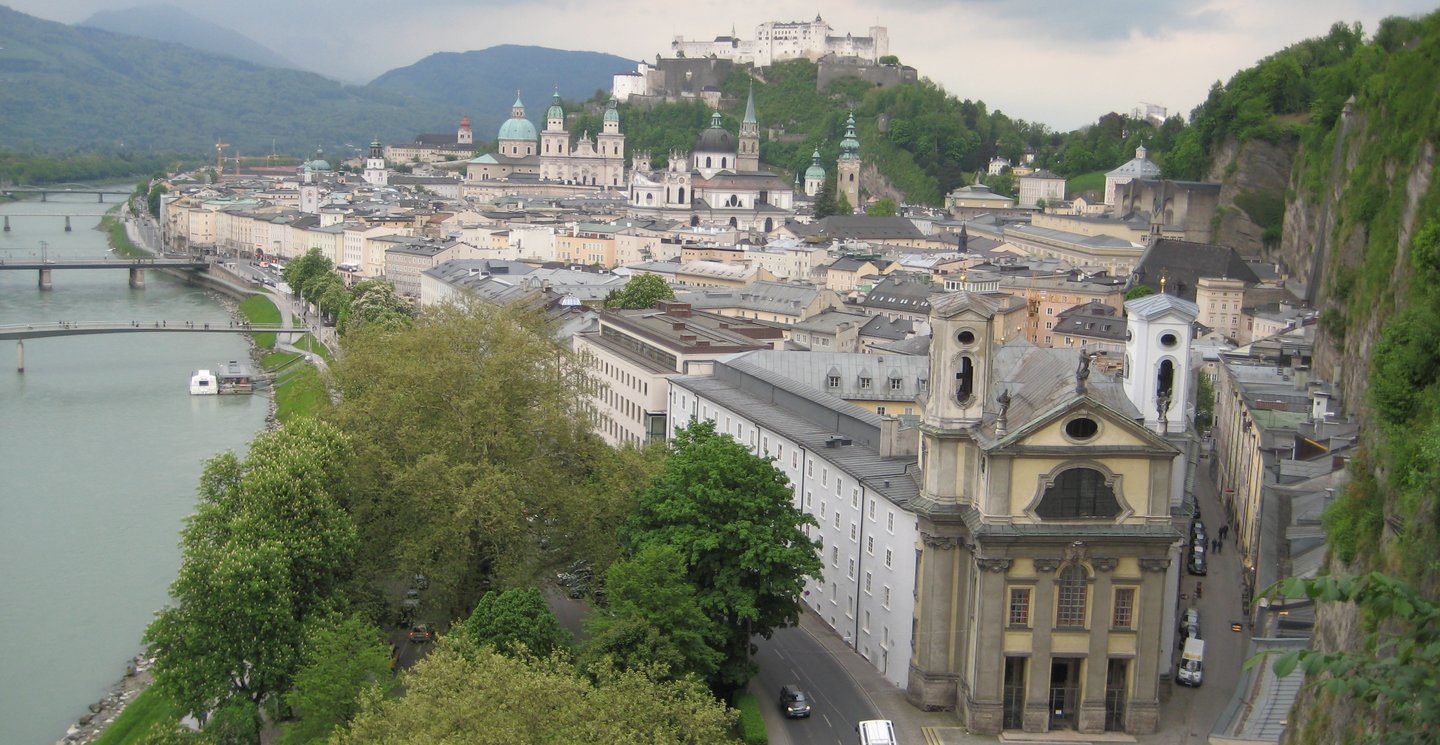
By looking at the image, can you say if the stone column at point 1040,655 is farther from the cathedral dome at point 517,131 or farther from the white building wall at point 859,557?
the cathedral dome at point 517,131

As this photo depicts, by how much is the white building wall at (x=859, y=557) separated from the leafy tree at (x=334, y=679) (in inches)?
226

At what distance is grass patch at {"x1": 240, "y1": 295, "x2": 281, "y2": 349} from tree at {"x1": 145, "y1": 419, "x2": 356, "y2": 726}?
140ft

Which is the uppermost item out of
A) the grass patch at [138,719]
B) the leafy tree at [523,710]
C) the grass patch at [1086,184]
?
the grass patch at [1086,184]

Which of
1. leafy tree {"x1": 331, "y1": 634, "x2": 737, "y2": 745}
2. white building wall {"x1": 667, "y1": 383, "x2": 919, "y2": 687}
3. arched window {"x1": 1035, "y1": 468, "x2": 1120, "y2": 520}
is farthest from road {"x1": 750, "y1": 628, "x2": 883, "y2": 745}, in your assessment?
arched window {"x1": 1035, "y1": 468, "x2": 1120, "y2": 520}

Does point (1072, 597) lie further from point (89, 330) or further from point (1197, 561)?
point (89, 330)

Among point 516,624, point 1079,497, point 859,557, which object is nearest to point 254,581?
point 516,624

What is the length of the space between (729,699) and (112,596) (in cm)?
1414

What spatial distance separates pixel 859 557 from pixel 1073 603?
159 inches

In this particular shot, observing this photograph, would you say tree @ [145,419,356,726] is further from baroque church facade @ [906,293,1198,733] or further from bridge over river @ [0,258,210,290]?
bridge over river @ [0,258,210,290]

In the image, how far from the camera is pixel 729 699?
20500mm

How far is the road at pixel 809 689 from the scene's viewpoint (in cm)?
1983

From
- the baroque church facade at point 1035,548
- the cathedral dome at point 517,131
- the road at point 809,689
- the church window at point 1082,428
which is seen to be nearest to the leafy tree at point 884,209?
the cathedral dome at point 517,131

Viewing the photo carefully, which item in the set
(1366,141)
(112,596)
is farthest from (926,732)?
(1366,141)

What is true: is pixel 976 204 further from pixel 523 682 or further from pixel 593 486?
pixel 523 682
